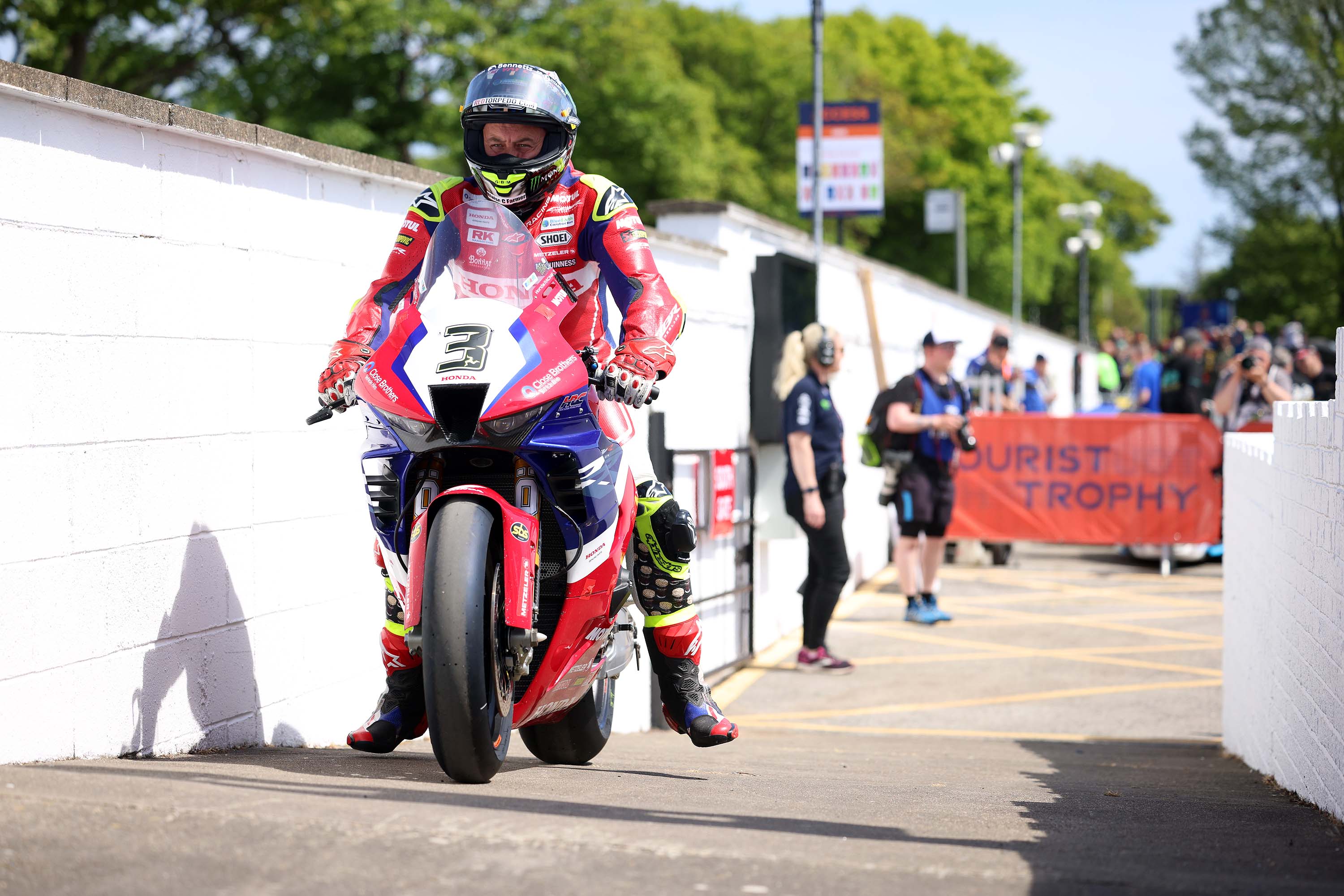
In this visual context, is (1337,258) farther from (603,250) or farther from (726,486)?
(603,250)

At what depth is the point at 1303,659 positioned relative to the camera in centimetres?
500

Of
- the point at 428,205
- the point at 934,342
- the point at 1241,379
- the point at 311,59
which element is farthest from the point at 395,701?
the point at 311,59

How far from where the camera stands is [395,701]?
469cm

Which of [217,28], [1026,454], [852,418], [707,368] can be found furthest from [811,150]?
[217,28]

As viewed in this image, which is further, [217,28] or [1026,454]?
[217,28]

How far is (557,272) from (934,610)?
7118mm

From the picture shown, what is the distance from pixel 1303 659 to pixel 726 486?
13.9 feet

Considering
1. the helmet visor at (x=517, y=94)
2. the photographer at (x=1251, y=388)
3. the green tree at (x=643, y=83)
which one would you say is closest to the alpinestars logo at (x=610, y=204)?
the helmet visor at (x=517, y=94)

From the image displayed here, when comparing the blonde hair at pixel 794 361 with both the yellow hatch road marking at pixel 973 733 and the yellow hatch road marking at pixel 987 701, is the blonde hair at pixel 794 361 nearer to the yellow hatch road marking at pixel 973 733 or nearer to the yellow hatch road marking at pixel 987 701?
the yellow hatch road marking at pixel 987 701

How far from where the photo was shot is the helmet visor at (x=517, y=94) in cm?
438

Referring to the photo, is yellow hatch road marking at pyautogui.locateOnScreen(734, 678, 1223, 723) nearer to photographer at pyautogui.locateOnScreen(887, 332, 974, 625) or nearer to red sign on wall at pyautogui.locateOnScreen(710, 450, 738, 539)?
red sign on wall at pyautogui.locateOnScreen(710, 450, 738, 539)

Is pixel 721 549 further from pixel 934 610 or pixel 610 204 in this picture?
pixel 610 204

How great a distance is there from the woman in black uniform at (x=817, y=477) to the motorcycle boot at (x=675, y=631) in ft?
12.7

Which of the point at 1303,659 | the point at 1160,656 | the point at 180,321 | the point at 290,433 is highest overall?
the point at 180,321
